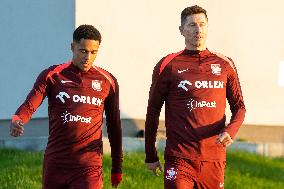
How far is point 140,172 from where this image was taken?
13305 millimetres

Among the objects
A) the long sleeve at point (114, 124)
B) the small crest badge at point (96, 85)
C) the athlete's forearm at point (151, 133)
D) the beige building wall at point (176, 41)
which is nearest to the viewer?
the small crest badge at point (96, 85)

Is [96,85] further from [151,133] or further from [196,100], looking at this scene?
[196,100]

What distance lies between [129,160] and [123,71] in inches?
105

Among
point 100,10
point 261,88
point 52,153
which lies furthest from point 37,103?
point 261,88

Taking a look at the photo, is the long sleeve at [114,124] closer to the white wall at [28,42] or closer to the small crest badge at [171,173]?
the small crest badge at [171,173]

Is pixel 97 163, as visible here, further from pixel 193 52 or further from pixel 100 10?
pixel 100 10

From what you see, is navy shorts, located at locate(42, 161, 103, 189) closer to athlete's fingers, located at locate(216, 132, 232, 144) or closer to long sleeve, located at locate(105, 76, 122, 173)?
long sleeve, located at locate(105, 76, 122, 173)

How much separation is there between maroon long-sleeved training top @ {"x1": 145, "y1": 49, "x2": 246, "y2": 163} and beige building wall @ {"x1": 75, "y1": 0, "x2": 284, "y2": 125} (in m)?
8.77

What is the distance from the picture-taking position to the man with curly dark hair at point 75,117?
6.86 metres

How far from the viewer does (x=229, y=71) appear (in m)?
7.20

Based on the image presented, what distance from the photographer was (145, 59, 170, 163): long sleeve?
283 inches

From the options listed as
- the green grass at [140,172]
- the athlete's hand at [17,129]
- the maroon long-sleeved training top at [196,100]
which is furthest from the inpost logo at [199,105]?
the green grass at [140,172]

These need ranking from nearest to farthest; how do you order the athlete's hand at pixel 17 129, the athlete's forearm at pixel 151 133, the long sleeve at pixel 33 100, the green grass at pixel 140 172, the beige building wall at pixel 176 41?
1. the athlete's hand at pixel 17 129
2. the long sleeve at pixel 33 100
3. the athlete's forearm at pixel 151 133
4. the green grass at pixel 140 172
5. the beige building wall at pixel 176 41

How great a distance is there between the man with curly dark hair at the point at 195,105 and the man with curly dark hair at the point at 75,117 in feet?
2.06
